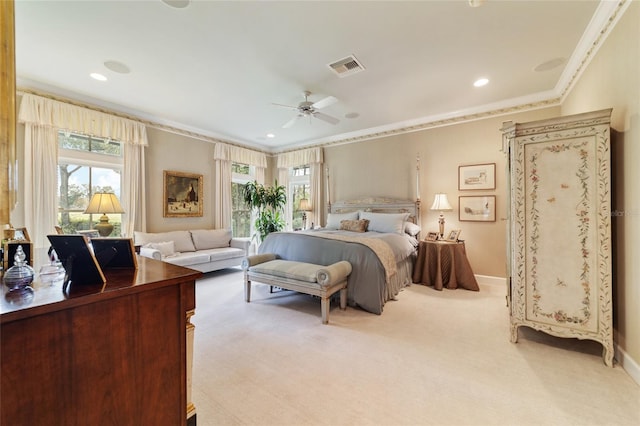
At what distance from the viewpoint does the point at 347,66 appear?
3.02m

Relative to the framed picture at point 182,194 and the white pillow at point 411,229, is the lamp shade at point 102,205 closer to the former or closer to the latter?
the framed picture at point 182,194

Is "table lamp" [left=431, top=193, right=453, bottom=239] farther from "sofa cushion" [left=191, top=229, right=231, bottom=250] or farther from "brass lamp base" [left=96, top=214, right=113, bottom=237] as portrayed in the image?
"brass lamp base" [left=96, top=214, right=113, bottom=237]

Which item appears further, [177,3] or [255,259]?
[255,259]

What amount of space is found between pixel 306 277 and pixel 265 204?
376 cm

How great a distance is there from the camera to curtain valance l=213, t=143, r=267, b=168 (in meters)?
5.64

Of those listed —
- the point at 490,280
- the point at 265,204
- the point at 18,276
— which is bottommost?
the point at 490,280

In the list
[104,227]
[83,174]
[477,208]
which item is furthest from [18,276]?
[477,208]

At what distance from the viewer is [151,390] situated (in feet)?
3.35

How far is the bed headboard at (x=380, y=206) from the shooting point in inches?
189

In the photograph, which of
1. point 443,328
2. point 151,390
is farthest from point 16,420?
point 443,328

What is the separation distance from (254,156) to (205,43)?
3.87 metres

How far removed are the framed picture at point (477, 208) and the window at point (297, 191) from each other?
3600mm

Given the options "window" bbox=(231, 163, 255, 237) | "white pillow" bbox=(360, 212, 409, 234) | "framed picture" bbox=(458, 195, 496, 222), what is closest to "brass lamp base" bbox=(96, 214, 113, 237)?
"window" bbox=(231, 163, 255, 237)

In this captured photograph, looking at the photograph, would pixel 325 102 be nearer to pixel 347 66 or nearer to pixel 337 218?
pixel 347 66
